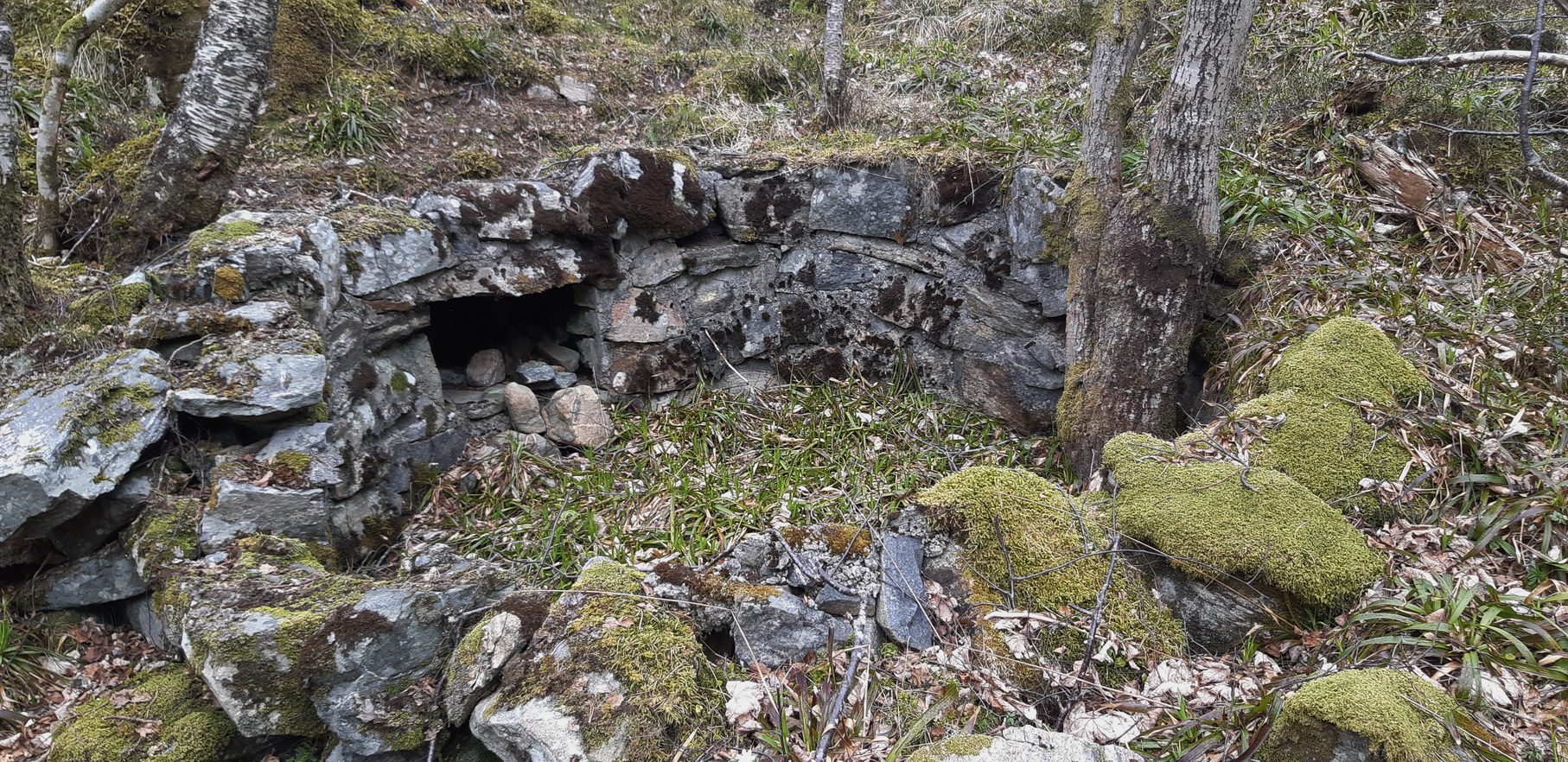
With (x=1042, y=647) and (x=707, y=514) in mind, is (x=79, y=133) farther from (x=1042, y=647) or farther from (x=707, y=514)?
(x=1042, y=647)

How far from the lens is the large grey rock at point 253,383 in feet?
10.5

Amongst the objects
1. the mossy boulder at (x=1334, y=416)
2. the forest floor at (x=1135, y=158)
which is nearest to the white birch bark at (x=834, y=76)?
the forest floor at (x=1135, y=158)

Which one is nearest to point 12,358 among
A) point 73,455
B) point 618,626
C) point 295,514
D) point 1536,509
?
point 73,455

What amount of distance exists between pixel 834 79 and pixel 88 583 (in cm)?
544

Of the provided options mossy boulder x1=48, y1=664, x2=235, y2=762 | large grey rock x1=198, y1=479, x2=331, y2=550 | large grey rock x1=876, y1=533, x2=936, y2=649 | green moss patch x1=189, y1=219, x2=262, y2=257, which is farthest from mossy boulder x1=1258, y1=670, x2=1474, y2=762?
green moss patch x1=189, y1=219, x2=262, y2=257

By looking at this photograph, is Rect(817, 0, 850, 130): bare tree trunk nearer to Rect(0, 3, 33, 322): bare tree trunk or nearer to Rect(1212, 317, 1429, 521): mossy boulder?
Rect(1212, 317, 1429, 521): mossy boulder

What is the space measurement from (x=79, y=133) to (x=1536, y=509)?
749 cm

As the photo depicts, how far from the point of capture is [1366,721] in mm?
1837

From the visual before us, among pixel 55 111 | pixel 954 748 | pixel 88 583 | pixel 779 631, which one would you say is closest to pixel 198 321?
pixel 88 583

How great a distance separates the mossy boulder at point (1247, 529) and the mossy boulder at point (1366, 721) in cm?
55

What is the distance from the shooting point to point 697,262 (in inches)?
214

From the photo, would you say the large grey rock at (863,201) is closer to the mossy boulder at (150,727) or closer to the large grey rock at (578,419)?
the large grey rock at (578,419)

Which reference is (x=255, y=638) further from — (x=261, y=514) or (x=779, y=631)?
(x=779, y=631)

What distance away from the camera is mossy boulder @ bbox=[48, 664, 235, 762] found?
8.44 feet
